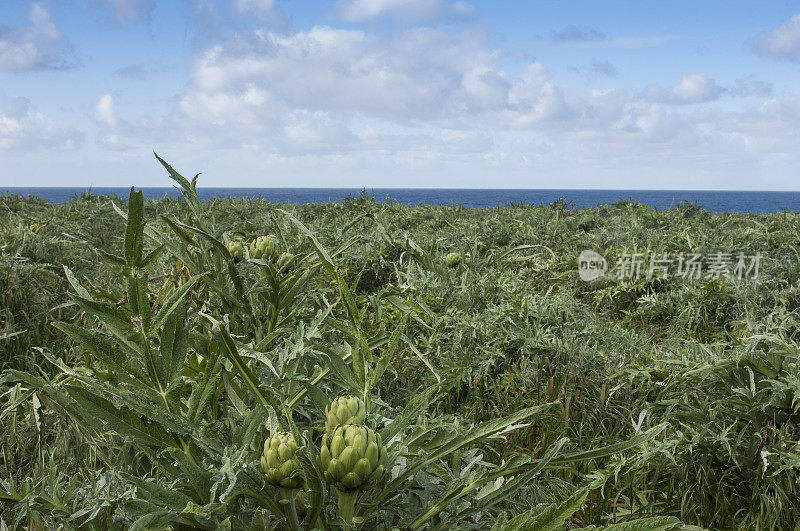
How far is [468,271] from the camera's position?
9.80 feet

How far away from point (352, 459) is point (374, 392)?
1.12 meters

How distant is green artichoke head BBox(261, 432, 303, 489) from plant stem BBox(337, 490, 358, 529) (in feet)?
0.27

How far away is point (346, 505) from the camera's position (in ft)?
3.06

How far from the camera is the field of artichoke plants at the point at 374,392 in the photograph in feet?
3.14

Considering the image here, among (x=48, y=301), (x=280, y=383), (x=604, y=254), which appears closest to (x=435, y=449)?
(x=280, y=383)

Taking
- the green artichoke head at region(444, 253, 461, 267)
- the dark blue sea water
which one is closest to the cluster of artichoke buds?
the green artichoke head at region(444, 253, 461, 267)

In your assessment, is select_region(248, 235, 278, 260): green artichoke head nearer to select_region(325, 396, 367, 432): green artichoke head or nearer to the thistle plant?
the thistle plant

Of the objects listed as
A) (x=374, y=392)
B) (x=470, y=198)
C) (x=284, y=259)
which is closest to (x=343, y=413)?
(x=284, y=259)

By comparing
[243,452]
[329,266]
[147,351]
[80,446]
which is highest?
[329,266]

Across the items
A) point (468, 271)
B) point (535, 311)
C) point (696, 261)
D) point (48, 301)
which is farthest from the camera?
point (696, 261)

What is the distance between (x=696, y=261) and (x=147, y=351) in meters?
4.08

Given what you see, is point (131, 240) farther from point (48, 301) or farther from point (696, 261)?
point (696, 261)

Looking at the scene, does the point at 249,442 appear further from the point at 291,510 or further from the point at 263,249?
the point at 263,249

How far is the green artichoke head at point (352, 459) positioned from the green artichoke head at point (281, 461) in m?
0.05
